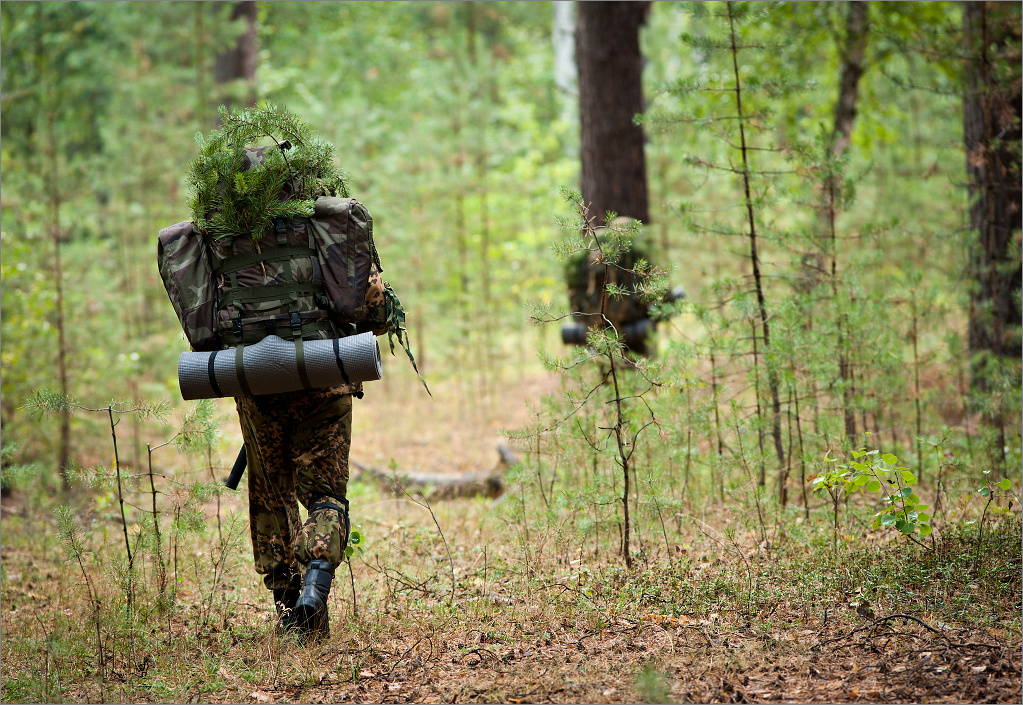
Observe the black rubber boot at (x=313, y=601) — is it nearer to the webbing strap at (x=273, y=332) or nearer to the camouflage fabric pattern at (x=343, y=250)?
the webbing strap at (x=273, y=332)

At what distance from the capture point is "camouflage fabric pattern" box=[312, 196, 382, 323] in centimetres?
354

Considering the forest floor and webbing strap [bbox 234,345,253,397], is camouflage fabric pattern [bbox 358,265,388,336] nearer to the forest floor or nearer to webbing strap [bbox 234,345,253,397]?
webbing strap [bbox 234,345,253,397]

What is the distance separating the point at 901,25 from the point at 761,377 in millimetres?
5095

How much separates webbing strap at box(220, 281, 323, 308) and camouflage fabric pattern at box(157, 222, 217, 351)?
0.47ft

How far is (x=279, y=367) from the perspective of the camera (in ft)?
11.0

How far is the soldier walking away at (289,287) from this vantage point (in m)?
3.51

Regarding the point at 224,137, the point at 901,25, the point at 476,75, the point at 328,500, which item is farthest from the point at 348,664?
the point at 476,75

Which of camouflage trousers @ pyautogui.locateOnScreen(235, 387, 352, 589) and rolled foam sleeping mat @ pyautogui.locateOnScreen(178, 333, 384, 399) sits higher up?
rolled foam sleeping mat @ pyautogui.locateOnScreen(178, 333, 384, 399)

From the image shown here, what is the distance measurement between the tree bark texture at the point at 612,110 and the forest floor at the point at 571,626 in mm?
2964

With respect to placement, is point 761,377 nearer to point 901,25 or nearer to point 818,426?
point 818,426

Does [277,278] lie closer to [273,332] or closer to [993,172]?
[273,332]

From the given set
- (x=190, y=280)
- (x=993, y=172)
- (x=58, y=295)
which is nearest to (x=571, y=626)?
(x=190, y=280)

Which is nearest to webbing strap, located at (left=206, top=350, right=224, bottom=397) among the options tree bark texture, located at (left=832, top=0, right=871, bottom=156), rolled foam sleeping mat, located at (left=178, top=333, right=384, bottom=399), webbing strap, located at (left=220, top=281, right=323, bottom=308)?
rolled foam sleeping mat, located at (left=178, top=333, right=384, bottom=399)

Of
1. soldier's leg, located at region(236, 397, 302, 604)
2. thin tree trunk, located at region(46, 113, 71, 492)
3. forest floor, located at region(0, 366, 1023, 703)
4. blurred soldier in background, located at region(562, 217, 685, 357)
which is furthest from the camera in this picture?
thin tree trunk, located at region(46, 113, 71, 492)
